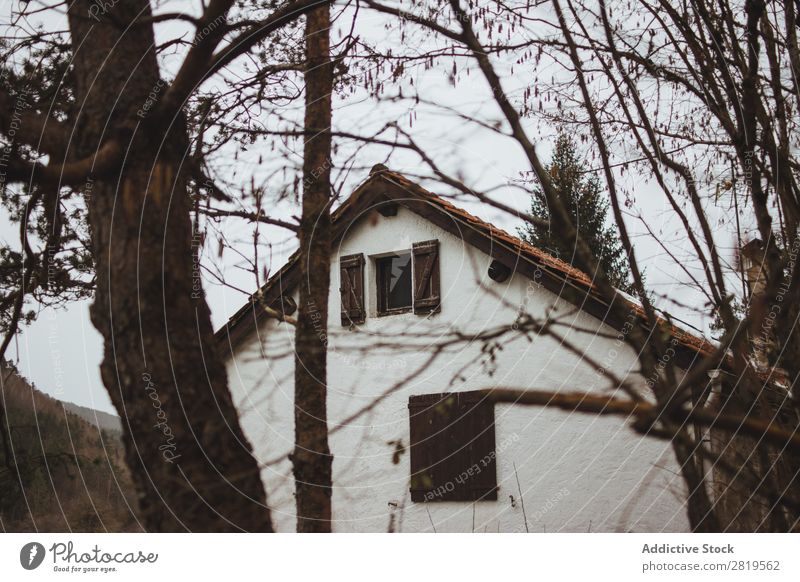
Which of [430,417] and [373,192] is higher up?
[373,192]

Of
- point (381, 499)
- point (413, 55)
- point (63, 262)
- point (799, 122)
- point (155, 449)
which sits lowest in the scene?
point (381, 499)

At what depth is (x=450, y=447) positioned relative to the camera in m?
4.55

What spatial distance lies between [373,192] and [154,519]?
5.62 feet

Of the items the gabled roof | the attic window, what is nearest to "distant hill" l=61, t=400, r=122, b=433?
the gabled roof

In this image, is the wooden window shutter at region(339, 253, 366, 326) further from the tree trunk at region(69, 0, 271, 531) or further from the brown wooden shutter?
the tree trunk at region(69, 0, 271, 531)

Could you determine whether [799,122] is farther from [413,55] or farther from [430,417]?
[430,417]

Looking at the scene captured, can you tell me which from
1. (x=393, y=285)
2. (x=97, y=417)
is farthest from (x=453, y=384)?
(x=97, y=417)

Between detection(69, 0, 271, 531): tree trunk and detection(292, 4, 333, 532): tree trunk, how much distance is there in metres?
0.69

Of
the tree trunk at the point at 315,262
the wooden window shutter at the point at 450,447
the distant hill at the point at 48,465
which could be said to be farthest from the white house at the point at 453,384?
the distant hill at the point at 48,465

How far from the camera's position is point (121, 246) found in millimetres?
1928

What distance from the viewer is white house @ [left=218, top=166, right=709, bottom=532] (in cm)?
371

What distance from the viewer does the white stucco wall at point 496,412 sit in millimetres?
3668

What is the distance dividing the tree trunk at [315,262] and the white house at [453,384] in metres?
0.54
